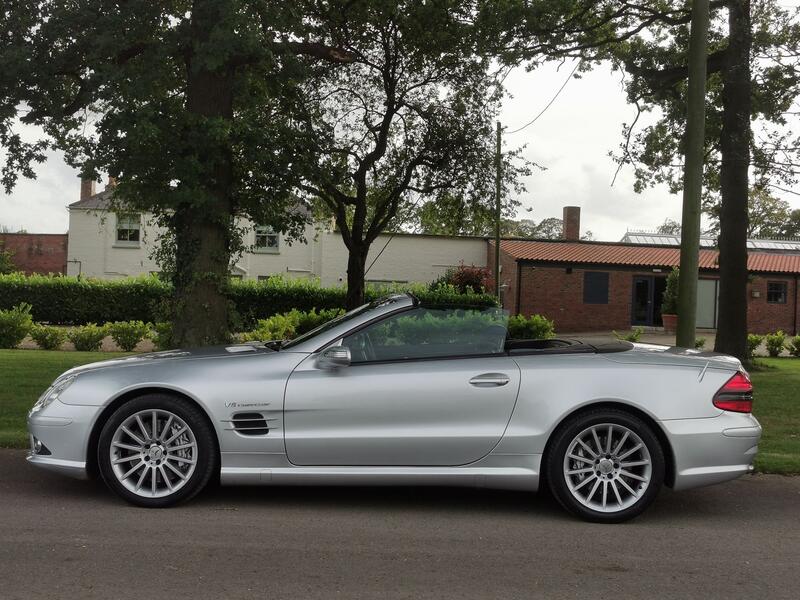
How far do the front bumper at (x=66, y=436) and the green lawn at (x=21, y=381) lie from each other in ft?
7.01

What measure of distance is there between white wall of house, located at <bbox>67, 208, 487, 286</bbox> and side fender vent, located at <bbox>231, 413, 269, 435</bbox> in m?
35.6

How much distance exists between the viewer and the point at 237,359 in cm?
529

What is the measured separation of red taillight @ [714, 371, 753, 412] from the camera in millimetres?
5113

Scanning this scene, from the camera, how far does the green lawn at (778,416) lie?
6875mm

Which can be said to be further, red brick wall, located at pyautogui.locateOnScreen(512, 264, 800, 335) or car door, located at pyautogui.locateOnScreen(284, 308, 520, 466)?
red brick wall, located at pyautogui.locateOnScreen(512, 264, 800, 335)

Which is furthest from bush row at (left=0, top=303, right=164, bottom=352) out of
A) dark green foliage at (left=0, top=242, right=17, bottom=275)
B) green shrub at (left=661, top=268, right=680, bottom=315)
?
dark green foliage at (left=0, top=242, right=17, bottom=275)

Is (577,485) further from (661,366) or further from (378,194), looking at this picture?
(378,194)

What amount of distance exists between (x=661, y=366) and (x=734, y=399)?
0.50m

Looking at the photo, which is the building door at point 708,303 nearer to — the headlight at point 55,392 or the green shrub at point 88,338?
the green shrub at point 88,338

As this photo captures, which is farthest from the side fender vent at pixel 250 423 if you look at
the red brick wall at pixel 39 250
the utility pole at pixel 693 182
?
the red brick wall at pixel 39 250

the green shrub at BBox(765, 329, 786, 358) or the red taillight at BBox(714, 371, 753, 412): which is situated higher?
the red taillight at BBox(714, 371, 753, 412)

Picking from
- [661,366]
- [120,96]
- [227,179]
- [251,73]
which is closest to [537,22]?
[251,73]

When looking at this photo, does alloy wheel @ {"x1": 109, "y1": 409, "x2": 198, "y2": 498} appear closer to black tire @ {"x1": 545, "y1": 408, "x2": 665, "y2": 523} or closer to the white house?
black tire @ {"x1": 545, "y1": 408, "x2": 665, "y2": 523}

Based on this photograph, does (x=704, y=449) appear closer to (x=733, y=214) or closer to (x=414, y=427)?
(x=414, y=427)
